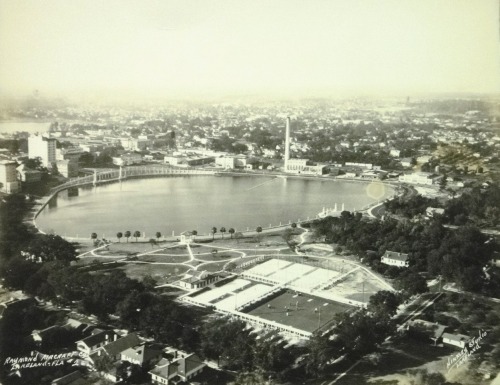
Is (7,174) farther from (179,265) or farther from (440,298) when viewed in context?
(440,298)

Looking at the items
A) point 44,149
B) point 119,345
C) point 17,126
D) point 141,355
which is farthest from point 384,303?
point 44,149

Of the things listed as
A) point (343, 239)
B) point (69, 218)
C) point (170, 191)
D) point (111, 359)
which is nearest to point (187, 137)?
point (170, 191)

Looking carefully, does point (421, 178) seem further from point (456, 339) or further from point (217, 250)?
point (456, 339)

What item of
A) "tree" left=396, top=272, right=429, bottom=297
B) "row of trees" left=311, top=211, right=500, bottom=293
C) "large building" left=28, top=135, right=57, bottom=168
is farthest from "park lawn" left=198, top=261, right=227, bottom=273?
"large building" left=28, top=135, right=57, bottom=168

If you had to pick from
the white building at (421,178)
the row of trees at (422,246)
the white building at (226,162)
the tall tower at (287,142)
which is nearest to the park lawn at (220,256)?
the row of trees at (422,246)

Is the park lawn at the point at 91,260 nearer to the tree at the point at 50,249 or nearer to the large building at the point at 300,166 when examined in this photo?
the tree at the point at 50,249

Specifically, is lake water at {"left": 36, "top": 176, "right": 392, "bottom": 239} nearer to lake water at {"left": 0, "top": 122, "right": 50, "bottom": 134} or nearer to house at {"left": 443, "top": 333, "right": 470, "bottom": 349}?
lake water at {"left": 0, "top": 122, "right": 50, "bottom": 134}
